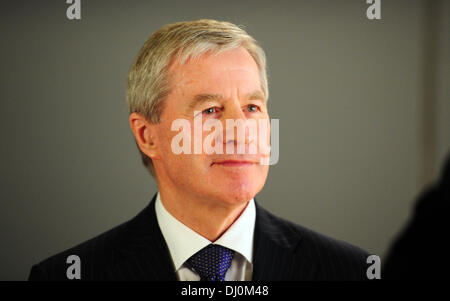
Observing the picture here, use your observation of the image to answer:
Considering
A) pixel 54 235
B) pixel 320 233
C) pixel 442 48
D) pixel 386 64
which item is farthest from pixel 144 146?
pixel 442 48

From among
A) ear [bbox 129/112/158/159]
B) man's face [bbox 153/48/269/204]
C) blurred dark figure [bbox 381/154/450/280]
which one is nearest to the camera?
blurred dark figure [bbox 381/154/450/280]

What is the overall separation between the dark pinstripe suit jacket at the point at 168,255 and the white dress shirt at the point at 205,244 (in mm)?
23

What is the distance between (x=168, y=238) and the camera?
178cm

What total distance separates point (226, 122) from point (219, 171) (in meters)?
0.16

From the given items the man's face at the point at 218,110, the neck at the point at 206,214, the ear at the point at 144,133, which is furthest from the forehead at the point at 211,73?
the neck at the point at 206,214

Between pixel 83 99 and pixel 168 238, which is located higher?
pixel 83 99

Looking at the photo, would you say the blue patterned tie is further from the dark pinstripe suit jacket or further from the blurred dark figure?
the blurred dark figure

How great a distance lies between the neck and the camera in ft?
5.71

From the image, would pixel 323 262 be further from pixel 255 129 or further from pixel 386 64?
pixel 386 64

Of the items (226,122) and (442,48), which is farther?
(442,48)

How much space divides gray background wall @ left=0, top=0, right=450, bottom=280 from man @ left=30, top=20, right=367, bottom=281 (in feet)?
0.44

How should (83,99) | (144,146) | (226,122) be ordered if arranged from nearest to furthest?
(226,122) → (144,146) → (83,99)

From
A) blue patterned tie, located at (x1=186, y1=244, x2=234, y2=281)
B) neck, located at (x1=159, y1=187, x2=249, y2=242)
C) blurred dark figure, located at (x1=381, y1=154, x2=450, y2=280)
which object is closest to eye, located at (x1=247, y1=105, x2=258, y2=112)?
neck, located at (x1=159, y1=187, x2=249, y2=242)
